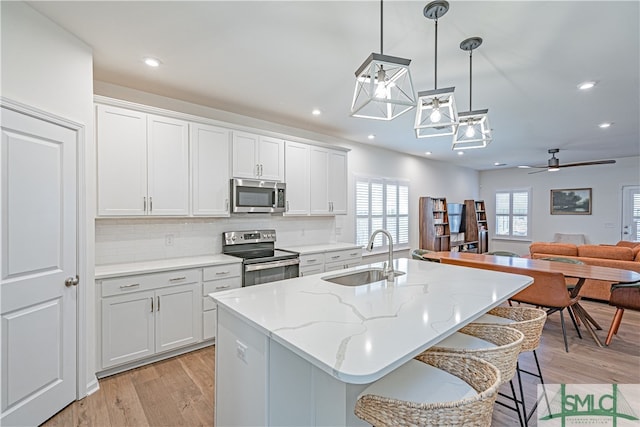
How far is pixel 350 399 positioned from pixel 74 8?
2.76m

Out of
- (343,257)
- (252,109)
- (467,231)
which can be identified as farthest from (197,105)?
(467,231)

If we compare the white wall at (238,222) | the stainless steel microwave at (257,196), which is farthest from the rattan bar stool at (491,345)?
the white wall at (238,222)

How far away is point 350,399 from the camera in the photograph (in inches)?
53.2

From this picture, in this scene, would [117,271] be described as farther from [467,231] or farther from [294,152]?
[467,231]

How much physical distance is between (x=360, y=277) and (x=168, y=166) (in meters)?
2.19

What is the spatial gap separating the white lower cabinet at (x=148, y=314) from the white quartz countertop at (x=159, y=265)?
0.05 m

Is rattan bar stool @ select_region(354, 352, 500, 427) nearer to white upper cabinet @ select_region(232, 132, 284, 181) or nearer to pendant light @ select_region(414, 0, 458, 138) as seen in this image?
pendant light @ select_region(414, 0, 458, 138)

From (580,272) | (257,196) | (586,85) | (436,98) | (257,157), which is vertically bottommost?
(580,272)

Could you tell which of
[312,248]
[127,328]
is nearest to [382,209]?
[312,248]

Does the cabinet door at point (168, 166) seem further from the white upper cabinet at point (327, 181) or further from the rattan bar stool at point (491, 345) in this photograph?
the rattan bar stool at point (491, 345)

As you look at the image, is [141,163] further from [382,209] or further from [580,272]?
[580,272]

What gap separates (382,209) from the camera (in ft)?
19.5

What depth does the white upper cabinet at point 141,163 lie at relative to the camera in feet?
8.96

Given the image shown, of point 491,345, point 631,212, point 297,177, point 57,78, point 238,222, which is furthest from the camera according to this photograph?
point 631,212
